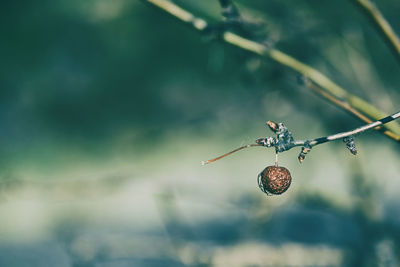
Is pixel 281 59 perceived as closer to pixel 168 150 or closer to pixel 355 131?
pixel 355 131

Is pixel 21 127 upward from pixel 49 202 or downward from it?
upward

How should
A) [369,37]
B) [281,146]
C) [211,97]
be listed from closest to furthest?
[281,146] < [369,37] < [211,97]

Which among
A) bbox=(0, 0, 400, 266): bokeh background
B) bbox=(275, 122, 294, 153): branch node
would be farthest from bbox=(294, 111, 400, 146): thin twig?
bbox=(0, 0, 400, 266): bokeh background

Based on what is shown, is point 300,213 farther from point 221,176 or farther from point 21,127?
point 21,127

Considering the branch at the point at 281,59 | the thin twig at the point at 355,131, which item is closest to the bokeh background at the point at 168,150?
the branch at the point at 281,59

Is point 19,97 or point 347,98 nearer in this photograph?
point 347,98

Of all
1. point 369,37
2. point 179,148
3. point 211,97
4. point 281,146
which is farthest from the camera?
point 179,148

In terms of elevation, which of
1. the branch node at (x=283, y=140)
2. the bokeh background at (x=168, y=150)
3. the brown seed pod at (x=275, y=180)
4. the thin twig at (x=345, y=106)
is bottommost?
the brown seed pod at (x=275, y=180)

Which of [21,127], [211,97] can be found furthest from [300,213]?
[21,127]

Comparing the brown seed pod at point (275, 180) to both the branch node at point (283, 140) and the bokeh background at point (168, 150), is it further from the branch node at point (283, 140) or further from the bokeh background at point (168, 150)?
the bokeh background at point (168, 150)
